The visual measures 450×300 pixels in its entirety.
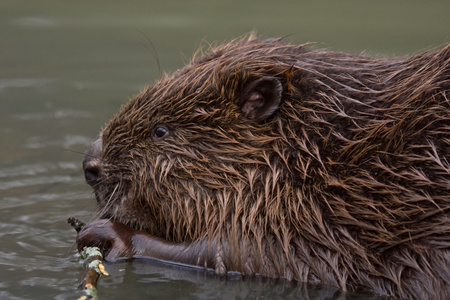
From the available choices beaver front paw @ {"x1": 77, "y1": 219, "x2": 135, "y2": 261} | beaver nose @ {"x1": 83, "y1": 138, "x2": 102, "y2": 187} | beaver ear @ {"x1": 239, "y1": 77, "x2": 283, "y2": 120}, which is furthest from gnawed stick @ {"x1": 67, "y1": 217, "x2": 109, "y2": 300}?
beaver ear @ {"x1": 239, "y1": 77, "x2": 283, "y2": 120}

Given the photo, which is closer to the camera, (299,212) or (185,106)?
(299,212)

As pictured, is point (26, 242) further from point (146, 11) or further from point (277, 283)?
point (146, 11)

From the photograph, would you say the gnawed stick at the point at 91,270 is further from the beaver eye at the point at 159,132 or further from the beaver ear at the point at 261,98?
the beaver ear at the point at 261,98

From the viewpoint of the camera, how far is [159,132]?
4.76 m

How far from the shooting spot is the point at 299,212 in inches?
173

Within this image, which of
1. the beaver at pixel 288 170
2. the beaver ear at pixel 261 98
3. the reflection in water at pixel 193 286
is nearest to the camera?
the beaver at pixel 288 170

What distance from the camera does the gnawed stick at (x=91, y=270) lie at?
428 cm

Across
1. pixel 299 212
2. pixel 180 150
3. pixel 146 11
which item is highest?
pixel 146 11

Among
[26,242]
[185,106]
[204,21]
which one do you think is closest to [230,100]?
[185,106]

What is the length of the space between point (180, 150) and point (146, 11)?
5655mm

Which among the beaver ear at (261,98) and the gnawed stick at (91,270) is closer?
the gnawed stick at (91,270)

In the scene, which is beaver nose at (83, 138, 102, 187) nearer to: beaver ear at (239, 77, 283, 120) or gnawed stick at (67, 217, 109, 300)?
gnawed stick at (67, 217, 109, 300)

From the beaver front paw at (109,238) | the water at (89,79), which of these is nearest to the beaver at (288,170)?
the beaver front paw at (109,238)

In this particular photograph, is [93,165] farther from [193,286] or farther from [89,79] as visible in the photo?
[89,79]
